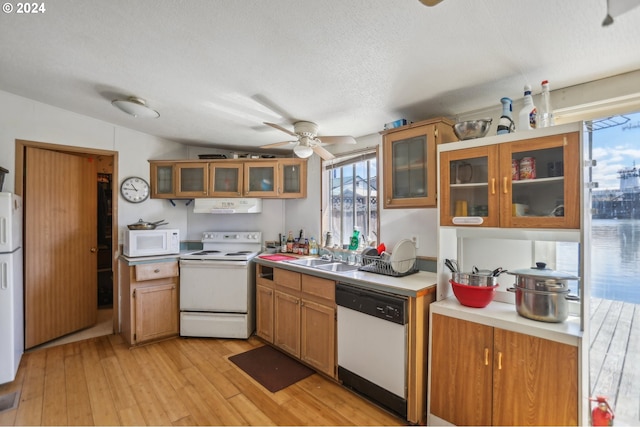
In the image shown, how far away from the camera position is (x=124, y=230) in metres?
3.28

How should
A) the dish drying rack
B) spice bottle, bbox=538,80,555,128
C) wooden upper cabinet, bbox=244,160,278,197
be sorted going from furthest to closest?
wooden upper cabinet, bbox=244,160,278,197 < the dish drying rack < spice bottle, bbox=538,80,555,128

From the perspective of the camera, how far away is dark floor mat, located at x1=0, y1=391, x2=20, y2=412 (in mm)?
2012

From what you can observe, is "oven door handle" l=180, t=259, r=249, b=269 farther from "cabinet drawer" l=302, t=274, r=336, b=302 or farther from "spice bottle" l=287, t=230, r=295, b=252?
"cabinet drawer" l=302, t=274, r=336, b=302

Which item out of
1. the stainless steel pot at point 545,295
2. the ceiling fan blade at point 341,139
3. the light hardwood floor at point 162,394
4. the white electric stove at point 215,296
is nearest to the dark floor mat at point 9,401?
the light hardwood floor at point 162,394

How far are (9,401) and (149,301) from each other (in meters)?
1.13

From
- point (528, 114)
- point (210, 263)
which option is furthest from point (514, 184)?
point (210, 263)

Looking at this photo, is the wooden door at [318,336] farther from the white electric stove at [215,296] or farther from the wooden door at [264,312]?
the white electric stove at [215,296]

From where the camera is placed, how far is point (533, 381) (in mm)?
1494

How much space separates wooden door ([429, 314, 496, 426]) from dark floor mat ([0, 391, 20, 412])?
2.94 metres

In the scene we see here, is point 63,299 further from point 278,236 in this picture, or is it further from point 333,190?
point 333,190

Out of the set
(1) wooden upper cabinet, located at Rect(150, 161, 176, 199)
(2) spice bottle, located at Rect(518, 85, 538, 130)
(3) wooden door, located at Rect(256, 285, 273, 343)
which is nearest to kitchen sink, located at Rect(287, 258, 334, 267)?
(3) wooden door, located at Rect(256, 285, 273, 343)

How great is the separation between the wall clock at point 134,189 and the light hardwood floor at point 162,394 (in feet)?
5.40

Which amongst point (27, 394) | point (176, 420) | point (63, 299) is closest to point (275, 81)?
point (176, 420)

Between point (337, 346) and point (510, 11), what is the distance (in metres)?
2.34
